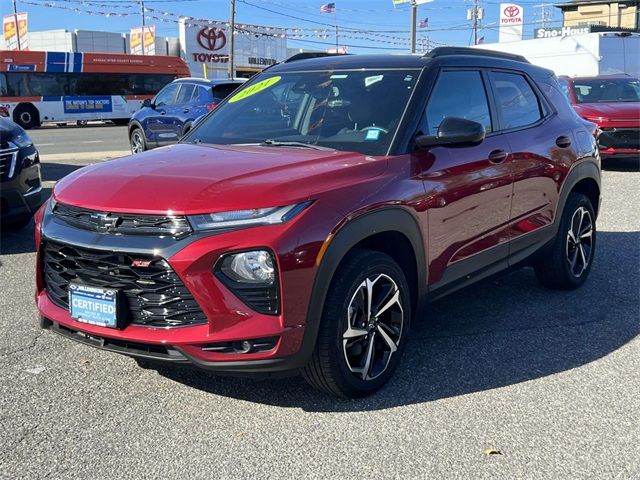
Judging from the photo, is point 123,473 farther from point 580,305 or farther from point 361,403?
point 580,305

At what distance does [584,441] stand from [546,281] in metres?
2.50

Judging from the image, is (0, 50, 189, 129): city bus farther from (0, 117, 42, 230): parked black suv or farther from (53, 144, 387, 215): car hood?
(53, 144, 387, 215): car hood

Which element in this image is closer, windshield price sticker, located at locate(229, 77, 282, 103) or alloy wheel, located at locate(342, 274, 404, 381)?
alloy wheel, located at locate(342, 274, 404, 381)

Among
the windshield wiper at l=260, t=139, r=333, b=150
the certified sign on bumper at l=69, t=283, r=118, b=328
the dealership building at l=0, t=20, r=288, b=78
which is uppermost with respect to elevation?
the dealership building at l=0, t=20, r=288, b=78

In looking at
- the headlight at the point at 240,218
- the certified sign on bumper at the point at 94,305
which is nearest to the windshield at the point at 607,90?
the headlight at the point at 240,218

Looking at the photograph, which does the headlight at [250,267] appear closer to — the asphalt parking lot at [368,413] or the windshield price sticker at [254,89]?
the asphalt parking lot at [368,413]

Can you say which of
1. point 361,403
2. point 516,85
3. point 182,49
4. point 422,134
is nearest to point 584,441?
point 361,403

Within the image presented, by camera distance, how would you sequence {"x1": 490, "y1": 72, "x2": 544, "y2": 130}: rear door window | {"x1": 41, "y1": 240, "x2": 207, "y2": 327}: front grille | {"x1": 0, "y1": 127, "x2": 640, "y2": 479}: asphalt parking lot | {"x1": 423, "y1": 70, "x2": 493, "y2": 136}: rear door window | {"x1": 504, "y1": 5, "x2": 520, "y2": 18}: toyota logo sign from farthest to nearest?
1. {"x1": 504, "y1": 5, "x2": 520, "y2": 18}: toyota logo sign
2. {"x1": 490, "y1": 72, "x2": 544, "y2": 130}: rear door window
3. {"x1": 423, "y1": 70, "x2": 493, "y2": 136}: rear door window
4. {"x1": 41, "y1": 240, "x2": 207, "y2": 327}: front grille
5. {"x1": 0, "y1": 127, "x2": 640, "y2": 479}: asphalt parking lot

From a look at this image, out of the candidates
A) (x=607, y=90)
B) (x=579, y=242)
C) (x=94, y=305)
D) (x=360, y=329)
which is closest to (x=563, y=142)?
(x=579, y=242)

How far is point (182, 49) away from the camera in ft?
180

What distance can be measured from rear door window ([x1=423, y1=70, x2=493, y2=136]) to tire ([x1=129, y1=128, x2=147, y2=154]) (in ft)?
35.3

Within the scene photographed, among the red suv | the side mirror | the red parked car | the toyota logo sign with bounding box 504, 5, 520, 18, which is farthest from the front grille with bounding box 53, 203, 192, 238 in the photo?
the toyota logo sign with bounding box 504, 5, 520, 18

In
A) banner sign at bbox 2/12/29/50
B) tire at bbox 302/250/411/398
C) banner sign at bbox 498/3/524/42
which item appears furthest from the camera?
banner sign at bbox 498/3/524/42

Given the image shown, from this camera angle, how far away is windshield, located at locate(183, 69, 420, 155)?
404cm
